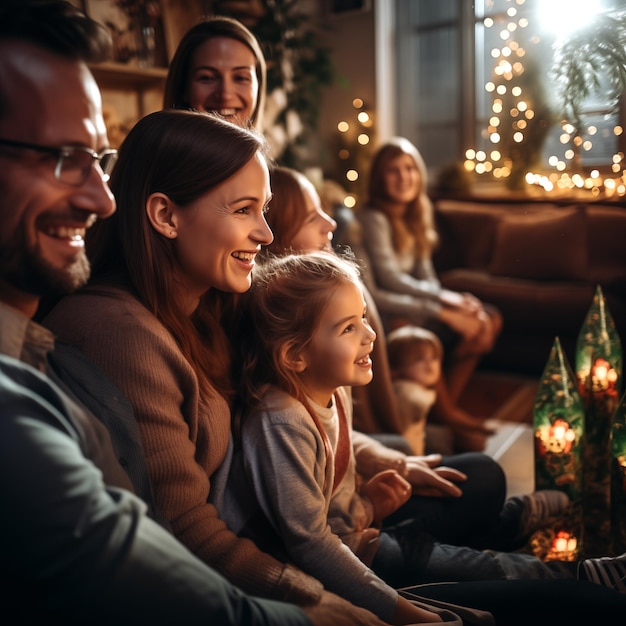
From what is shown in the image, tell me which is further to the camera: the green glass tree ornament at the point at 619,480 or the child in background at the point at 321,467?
the green glass tree ornament at the point at 619,480

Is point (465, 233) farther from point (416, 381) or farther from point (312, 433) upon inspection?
point (312, 433)

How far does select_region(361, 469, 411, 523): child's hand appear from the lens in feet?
4.30

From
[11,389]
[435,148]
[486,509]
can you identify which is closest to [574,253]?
[435,148]

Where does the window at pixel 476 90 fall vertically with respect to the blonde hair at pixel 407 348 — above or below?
above

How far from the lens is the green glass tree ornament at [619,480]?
1.43 meters

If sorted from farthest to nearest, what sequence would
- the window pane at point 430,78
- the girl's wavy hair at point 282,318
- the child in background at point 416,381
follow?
the window pane at point 430,78 < the child in background at point 416,381 < the girl's wavy hair at point 282,318

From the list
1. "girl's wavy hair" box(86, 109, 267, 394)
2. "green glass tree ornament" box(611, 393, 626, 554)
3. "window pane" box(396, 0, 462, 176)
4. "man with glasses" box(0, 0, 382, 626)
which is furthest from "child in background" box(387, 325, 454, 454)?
"window pane" box(396, 0, 462, 176)

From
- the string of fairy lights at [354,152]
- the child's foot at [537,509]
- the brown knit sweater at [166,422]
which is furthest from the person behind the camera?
the string of fairy lights at [354,152]

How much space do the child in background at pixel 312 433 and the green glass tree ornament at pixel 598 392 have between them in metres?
0.63

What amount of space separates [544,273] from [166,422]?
315 centimetres

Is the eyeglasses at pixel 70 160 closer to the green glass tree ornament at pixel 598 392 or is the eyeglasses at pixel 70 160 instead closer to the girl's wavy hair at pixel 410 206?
the green glass tree ornament at pixel 598 392

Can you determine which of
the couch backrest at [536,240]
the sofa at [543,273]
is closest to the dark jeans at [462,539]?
the sofa at [543,273]

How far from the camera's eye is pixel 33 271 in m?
0.75

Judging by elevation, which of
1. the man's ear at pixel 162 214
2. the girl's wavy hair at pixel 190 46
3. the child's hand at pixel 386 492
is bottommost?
the child's hand at pixel 386 492
